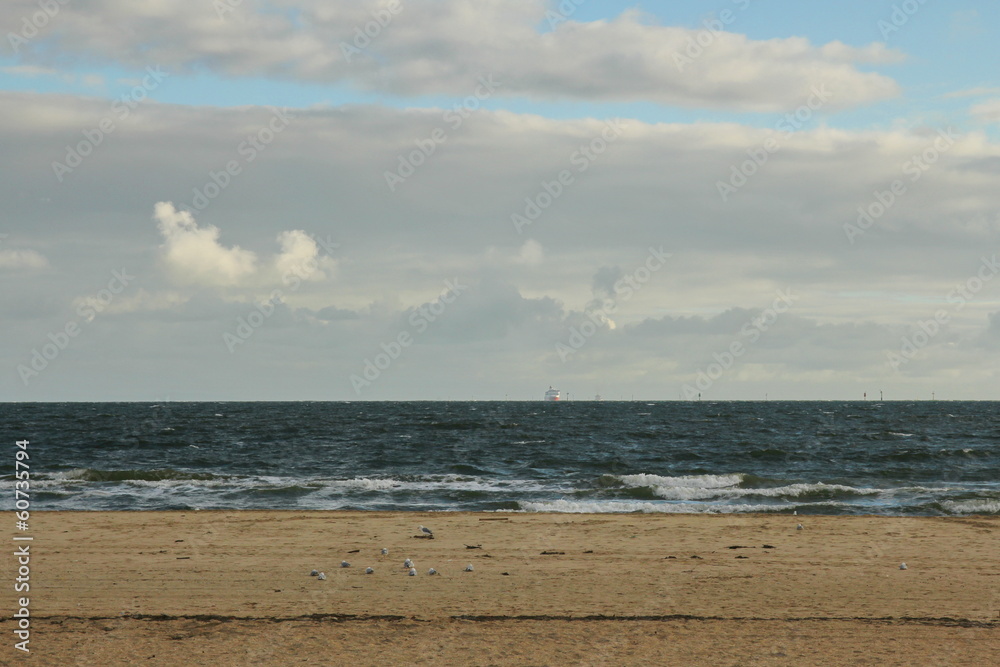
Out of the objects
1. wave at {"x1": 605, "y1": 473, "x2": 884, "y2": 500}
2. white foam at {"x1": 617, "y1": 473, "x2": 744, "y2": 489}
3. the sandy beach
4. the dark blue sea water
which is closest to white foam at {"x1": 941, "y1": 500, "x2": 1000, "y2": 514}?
the dark blue sea water

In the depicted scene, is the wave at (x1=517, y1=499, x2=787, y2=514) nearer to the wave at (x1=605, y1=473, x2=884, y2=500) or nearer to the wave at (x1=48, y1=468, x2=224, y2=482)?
the wave at (x1=605, y1=473, x2=884, y2=500)

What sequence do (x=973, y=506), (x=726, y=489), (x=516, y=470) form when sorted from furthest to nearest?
(x=516, y=470) → (x=726, y=489) → (x=973, y=506)

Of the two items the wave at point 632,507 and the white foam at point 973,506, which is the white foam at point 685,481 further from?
the white foam at point 973,506

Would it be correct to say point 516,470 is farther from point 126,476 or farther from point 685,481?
point 126,476

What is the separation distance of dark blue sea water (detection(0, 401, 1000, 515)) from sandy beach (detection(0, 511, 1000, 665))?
6.22 m

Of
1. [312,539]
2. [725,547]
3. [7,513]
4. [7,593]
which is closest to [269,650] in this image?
[7,593]

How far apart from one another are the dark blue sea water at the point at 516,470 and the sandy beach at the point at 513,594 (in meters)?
6.22

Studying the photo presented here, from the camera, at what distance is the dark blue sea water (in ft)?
87.8

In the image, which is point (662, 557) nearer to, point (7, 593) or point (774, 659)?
point (774, 659)

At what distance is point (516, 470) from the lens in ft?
127

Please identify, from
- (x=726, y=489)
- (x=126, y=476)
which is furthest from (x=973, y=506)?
(x=126, y=476)

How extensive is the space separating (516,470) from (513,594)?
2571 cm

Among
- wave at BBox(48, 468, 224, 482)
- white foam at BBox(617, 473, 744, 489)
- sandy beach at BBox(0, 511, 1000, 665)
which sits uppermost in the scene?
sandy beach at BBox(0, 511, 1000, 665)

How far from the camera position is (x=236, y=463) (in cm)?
4294
